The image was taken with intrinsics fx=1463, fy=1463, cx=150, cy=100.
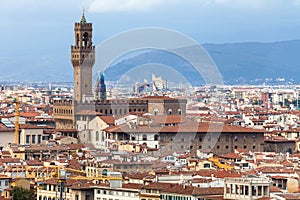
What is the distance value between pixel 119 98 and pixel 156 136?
17890 millimetres

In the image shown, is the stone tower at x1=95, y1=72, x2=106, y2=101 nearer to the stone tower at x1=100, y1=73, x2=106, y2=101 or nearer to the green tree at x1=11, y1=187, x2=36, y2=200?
the stone tower at x1=100, y1=73, x2=106, y2=101

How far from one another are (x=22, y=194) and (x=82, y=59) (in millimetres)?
36585

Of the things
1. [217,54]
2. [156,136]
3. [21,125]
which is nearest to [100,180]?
[156,136]

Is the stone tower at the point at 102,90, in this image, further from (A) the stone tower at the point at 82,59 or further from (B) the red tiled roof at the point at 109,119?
(B) the red tiled roof at the point at 109,119

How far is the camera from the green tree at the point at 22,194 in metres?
36.9

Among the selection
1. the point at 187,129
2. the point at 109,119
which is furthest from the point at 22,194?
the point at 109,119

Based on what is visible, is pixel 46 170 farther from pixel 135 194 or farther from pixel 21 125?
Result: pixel 21 125

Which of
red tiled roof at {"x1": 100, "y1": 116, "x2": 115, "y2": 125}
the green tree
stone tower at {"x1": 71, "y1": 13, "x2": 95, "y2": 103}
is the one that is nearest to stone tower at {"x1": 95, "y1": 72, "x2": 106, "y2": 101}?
stone tower at {"x1": 71, "y1": 13, "x2": 95, "y2": 103}

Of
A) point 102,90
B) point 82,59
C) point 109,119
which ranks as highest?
point 82,59

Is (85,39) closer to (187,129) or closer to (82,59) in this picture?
(82,59)

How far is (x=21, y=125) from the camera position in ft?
200

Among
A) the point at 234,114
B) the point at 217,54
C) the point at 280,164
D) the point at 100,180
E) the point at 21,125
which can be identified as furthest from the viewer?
the point at 217,54

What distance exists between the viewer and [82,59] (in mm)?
73750

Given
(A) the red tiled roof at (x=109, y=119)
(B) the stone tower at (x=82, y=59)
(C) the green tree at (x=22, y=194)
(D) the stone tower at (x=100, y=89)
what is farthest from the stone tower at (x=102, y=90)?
(C) the green tree at (x=22, y=194)
